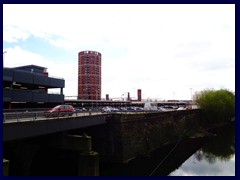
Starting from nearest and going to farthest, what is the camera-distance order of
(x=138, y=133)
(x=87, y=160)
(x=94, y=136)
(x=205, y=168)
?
(x=87, y=160)
(x=205, y=168)
(x=94, y=136)
(x=138, y=133)

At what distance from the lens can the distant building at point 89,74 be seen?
16625cm

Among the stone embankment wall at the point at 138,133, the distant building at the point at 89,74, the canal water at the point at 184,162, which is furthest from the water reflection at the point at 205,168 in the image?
the distant building at the point at 89,74

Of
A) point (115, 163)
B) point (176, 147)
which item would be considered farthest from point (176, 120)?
point (115, 163)

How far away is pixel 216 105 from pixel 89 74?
361ft

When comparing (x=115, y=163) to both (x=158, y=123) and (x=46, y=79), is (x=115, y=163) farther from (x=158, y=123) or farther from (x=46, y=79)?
(x=46, y=79)

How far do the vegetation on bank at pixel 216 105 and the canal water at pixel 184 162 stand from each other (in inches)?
867

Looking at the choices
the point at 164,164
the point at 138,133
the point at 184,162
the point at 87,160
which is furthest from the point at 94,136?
the point at 184,162

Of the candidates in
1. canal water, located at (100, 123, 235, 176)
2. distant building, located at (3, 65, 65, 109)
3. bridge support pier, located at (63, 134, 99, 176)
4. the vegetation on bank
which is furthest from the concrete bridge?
the vegetation on bank

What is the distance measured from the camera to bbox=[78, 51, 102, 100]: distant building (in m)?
166

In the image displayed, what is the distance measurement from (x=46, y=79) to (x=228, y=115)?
56.8 metres

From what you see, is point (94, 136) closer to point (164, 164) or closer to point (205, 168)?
point (164, 164)

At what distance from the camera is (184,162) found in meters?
37.3

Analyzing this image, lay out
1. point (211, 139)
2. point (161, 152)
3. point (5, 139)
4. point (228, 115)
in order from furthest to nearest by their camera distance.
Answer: point (228, 115) → point (211, 139) → point (161, 152) → point (5, 139)

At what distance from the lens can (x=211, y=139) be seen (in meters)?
55.0
